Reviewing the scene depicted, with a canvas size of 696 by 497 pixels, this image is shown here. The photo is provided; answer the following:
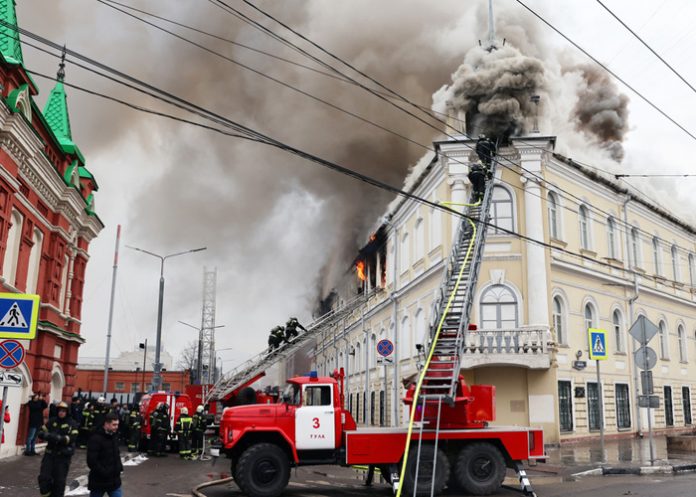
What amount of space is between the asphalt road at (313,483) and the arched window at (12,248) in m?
4.85

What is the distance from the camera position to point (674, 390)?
3084 cm

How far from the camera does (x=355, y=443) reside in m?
11.5

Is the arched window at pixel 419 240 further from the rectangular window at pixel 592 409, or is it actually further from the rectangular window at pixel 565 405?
the rectangular window at pixel 592 409

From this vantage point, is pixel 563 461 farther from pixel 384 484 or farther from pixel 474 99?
pixel 474 99

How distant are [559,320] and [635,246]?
7.87 m

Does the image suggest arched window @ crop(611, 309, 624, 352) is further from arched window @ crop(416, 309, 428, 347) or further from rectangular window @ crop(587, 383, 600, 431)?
arched window @ crop(416, 309, 428, 347)

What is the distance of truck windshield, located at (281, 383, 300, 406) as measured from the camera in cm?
1200

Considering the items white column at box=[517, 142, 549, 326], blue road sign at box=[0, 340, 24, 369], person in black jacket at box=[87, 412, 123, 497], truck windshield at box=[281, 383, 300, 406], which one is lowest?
person in black jacket at box=[87, 412, 123, 497]

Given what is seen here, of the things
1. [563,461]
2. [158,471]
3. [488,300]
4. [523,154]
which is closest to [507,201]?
[523,154]

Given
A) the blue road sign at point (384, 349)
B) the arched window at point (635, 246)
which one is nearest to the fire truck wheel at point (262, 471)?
the blue road sign at point (384, 349)

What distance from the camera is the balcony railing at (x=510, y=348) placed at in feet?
70.5

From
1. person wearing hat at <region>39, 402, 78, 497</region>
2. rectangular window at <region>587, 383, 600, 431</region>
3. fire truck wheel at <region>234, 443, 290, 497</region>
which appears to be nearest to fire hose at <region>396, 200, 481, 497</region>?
fire truck wheel at <region>234, 443, 290, 497</region>

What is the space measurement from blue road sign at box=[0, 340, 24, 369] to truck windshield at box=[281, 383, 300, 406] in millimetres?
4576

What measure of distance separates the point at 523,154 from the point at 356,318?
703 inches
